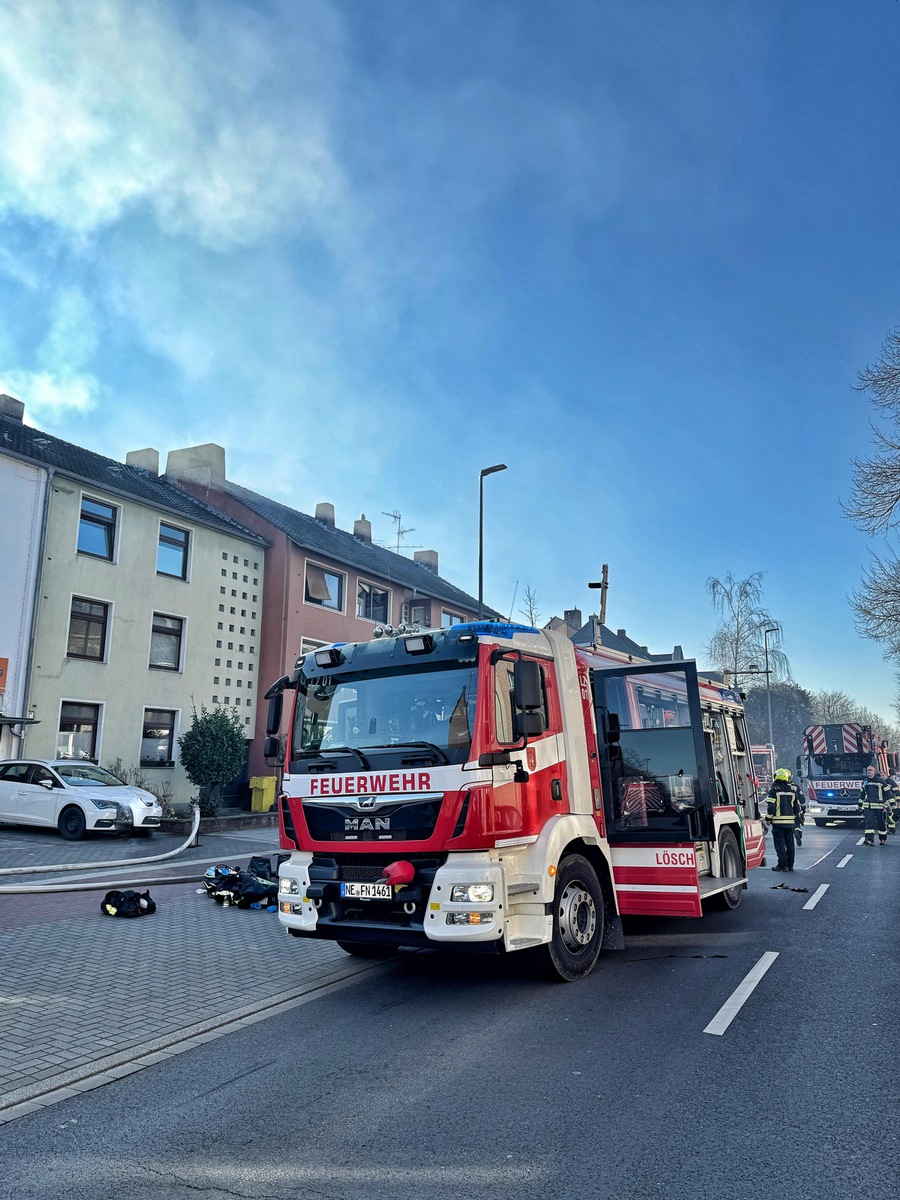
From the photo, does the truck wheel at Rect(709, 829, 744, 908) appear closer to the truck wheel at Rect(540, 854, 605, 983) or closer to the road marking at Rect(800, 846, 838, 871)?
the truck wheel at Rect(540, 854, 605, 983)

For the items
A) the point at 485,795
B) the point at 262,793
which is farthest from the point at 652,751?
the point at 262,793

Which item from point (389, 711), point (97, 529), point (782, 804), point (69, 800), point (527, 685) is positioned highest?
point (97, 529)

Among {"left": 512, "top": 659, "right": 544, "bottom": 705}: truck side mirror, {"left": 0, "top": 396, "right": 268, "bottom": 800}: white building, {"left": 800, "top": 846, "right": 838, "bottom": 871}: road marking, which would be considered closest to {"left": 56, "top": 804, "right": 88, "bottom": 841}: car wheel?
{"left": 0, "top": 396, "right": 268, "bottom": 800}: white building

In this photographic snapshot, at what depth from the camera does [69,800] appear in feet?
52.4

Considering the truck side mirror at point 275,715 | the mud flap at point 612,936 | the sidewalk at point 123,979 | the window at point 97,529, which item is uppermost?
the window at point 97,529

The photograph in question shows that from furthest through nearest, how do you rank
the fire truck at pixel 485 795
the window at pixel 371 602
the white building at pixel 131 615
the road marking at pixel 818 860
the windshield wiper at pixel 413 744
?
1. the window at pixel 371 602
2. the white building at pixel 131 615
3. the road marking at pixel 818 860
4. the windshield wiper at pixel 413 744
5. the fire truck at pixel 485 795

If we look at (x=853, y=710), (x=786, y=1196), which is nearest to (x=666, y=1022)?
(x=786, y=1196)

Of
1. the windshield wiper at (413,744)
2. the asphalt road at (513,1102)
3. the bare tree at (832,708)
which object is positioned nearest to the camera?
the asphalt road at (513,1102)

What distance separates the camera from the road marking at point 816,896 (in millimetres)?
10581

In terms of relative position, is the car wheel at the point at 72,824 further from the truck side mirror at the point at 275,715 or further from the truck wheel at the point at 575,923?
the truck wheel at the point at 575,923

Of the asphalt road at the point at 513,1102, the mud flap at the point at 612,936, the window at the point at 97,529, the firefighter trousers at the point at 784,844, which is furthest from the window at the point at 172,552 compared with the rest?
the mud flap at the point at 612,936

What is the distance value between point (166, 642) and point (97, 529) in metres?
3.79

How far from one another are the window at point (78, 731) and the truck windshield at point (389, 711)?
1554 centimetres

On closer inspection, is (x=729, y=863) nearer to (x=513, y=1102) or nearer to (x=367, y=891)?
(x=367, y=891)
